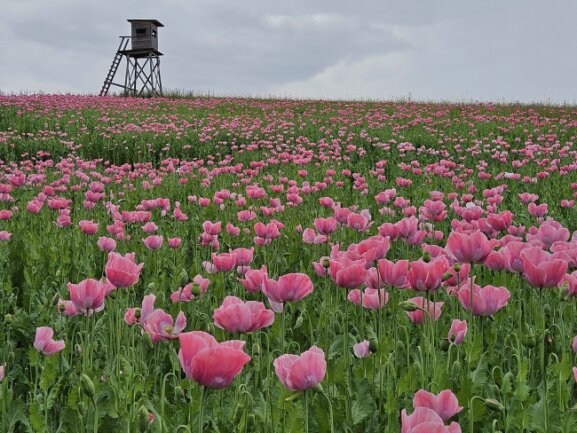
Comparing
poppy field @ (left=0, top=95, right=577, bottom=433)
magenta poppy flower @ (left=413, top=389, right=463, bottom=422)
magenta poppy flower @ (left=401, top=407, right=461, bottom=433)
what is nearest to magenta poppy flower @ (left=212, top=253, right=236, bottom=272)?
poppy field @ (left=0, top=95, right=577, bottom=433)

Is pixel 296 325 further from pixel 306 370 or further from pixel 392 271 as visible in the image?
pixel 306 370

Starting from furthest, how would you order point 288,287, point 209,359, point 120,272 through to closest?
point 120,272, point 288,287, point 209,359

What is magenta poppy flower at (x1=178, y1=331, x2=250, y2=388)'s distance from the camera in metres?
1.19

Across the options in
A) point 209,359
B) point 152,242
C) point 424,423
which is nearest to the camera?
point 424,423

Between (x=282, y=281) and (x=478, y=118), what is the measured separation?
1552 cm

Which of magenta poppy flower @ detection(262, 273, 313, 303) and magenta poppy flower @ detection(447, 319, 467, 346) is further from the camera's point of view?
magenta poppy flower @ detection(447, 319, 467, 346)

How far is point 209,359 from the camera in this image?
3.95 ft

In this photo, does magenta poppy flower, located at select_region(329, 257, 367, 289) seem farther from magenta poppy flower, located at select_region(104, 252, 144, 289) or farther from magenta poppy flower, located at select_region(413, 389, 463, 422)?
magenta poppy flower, located at select_region(104, 252, 144, 289)

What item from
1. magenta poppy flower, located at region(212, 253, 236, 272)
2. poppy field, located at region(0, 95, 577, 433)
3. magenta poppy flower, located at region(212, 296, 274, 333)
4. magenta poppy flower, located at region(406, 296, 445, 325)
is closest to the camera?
magenta poppy flower, located at region(212, 296, 274, 333)

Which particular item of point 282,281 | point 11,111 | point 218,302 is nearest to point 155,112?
point 11,111

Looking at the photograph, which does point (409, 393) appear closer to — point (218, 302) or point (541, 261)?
point (541, 261)

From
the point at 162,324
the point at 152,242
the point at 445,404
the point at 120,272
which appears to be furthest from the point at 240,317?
the point at 152,242

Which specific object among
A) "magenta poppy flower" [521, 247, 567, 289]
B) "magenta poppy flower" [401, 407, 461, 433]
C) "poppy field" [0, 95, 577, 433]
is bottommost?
"poppy field" [0, 95, 577, 433]

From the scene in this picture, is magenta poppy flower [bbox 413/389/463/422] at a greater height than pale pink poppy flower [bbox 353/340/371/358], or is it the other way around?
magenta poppy flower [bbox 413/389/463/422]
